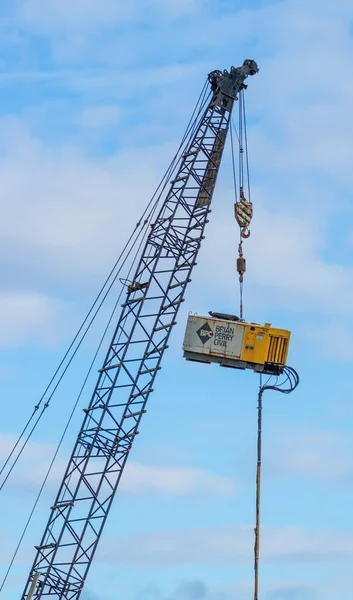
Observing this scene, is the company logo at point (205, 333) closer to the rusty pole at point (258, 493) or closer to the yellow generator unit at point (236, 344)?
the yellow generator unit at point (236, 344)

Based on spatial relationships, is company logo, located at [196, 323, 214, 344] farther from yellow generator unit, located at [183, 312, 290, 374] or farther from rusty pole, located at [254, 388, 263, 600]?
rusty pole, located at [254, 388, 263, 600]

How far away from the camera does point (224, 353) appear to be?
77.1 metres

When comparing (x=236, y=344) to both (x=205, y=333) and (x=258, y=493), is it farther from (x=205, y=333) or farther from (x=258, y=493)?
(x=258, y=493)

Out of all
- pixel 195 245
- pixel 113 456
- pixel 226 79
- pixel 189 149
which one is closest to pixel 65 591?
pixel 113 456

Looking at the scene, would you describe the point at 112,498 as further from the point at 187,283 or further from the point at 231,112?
the point at 231,112

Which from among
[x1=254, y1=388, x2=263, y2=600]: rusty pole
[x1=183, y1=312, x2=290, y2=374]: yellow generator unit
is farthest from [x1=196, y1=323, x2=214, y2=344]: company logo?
[x1=254, y1=388, x2=263, y2=600]: rusty pole

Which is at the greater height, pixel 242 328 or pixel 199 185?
pixel 199 185

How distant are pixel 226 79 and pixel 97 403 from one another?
23.4 metres

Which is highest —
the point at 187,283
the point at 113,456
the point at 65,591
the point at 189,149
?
the point at 189,149

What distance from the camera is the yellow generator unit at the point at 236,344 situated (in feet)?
253

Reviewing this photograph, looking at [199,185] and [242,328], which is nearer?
[242,328]

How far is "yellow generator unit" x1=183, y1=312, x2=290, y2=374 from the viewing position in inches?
3034

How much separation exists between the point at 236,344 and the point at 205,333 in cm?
202

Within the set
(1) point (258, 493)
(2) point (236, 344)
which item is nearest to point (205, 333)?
(2) point (236, 344)
